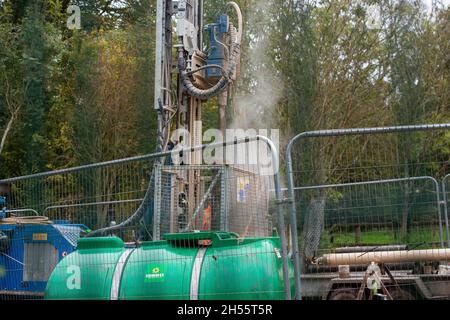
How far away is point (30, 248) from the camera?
33.3 feet

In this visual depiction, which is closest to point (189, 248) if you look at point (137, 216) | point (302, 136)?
point (137, 216)

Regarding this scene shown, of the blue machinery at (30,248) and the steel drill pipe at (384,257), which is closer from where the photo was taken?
the steel drill pipe at (384,257)

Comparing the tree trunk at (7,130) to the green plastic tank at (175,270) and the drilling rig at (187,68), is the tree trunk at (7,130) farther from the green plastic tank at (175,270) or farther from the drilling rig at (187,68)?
the green plastic tank at (175,270)

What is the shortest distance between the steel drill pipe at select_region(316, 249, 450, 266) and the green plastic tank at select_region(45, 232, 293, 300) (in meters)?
1.12

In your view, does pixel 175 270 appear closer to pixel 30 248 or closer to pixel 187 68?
pixel 30 248

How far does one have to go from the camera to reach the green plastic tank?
23.0 ft

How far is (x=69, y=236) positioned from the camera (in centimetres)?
993

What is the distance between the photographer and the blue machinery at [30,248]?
982cm

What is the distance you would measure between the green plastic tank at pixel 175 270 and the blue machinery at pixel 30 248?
1.89 m

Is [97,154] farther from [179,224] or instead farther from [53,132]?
[179,224]

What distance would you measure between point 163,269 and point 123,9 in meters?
21.9

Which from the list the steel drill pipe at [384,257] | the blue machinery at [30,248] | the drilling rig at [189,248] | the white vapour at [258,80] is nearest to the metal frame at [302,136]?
the drilling rig at [189,248]

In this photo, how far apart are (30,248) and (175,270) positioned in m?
3.60
